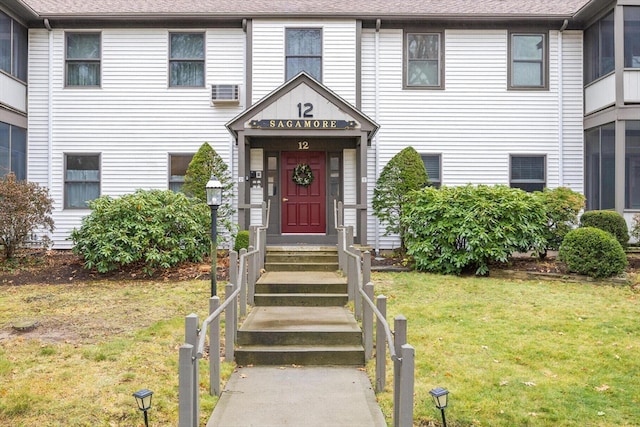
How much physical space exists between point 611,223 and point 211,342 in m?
10.4

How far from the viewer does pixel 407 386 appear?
376cm

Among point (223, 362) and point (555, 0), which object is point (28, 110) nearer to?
point (223, 362)

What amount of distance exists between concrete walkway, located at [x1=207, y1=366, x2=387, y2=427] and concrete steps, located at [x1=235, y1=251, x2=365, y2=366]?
0.15m

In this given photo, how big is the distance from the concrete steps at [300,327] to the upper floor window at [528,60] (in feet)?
29.9

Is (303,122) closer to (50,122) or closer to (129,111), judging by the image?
(129,111)

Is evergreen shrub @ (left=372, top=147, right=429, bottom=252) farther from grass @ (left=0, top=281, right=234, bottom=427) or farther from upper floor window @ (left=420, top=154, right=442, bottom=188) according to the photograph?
grass @ (left=0, top=281, right=234, bottom=427)

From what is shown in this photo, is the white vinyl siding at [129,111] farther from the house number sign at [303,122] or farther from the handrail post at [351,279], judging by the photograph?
the handrail post at [351,279]

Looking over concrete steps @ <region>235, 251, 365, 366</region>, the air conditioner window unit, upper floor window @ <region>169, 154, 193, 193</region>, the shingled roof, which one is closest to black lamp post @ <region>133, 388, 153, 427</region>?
concrete steps @ <region>235, 251, 365, 366</region>

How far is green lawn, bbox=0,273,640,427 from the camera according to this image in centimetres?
470

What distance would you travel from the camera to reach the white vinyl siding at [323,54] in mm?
14172

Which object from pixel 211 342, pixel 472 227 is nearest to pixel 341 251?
pixel 472 227

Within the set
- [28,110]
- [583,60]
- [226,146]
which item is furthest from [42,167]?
[583,60]

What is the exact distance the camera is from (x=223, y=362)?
6086 mm

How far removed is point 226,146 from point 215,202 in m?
6.54
